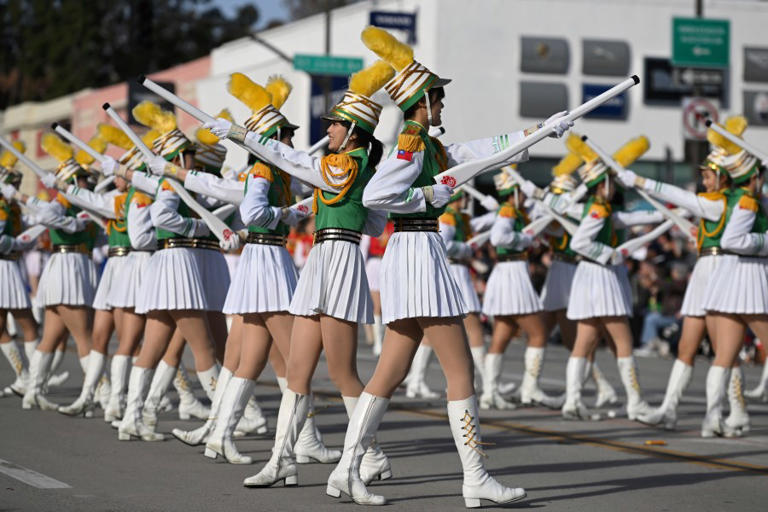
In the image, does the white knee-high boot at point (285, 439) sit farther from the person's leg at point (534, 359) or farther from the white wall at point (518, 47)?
the white wall at point (518, 47)

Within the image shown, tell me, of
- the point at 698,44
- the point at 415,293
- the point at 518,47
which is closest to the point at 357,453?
the point at 415,293

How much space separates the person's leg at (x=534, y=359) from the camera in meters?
13.1

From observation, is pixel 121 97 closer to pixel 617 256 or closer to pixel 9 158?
pixel 9 158

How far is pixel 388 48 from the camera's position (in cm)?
781

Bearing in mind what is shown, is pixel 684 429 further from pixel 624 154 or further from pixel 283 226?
pixel 283 226

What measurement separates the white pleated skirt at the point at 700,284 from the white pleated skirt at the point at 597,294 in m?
0.73

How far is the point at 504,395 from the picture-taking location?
45.8 feet

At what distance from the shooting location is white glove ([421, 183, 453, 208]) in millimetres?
7582

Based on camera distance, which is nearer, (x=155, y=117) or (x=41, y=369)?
(x=155, y=117)

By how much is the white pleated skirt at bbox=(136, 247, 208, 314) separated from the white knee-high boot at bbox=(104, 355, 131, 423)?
2.66 ft

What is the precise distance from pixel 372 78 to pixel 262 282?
187 cm

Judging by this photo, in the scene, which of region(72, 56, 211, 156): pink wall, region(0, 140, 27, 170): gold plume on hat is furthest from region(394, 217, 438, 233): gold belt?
region(72, 56, 211, 156): pink wall

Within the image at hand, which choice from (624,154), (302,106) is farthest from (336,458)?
(302,106)

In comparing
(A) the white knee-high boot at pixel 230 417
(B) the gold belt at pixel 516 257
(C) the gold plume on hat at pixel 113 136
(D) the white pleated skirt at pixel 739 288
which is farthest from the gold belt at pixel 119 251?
(D) the white pleated skirt at pixel 739 288
